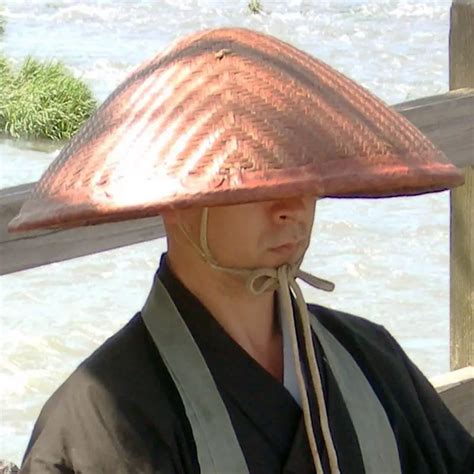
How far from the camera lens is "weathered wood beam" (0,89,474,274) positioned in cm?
195

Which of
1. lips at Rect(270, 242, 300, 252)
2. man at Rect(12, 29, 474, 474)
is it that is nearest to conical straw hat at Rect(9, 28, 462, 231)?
man at Rect(12, 29, 474, 474)

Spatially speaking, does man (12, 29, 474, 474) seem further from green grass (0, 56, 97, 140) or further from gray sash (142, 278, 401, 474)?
green grass (0, 56, 97, 140)

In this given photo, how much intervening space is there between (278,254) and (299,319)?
0.15 metres

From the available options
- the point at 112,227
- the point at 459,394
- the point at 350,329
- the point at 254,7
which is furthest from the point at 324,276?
the point at 254,7

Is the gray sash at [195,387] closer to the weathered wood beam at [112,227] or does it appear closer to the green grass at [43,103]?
the weathered wood beam at [112,227]

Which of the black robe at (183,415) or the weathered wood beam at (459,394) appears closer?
the black robe at (183,415)

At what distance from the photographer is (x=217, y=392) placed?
145 centimetres

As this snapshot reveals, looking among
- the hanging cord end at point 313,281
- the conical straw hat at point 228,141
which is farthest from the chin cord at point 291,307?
the conical straw hat at point 228,141

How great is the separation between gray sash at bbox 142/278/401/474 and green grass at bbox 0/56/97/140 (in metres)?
7.46

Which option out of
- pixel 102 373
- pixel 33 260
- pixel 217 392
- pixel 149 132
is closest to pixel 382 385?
pixel 217 392

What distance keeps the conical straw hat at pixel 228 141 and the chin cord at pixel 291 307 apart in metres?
0.11

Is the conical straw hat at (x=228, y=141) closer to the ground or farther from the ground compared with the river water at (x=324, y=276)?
farther from the ground

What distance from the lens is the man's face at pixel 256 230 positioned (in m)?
1.40

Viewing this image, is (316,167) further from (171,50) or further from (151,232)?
(151,232)
